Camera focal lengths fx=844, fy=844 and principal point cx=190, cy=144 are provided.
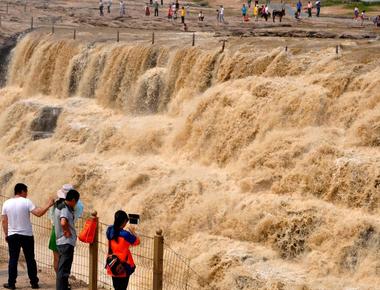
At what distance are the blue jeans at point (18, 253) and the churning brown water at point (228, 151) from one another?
12.6 ft

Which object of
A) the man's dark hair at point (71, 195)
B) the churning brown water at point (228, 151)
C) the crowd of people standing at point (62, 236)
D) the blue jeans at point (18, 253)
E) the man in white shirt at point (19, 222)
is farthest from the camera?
the churning brown water at point (228, 151)

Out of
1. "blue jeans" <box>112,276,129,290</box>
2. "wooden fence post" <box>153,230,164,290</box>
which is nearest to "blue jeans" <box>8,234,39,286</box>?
"blue jeans" <box>112,276,129,290</box>

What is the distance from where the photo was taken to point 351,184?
13.6 metres

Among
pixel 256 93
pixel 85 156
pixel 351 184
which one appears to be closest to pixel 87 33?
pixel 85 156

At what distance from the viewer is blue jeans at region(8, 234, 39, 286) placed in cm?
982

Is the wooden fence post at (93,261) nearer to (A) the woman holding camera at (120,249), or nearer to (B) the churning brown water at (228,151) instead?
(A) the woman holding camera at (120,249)

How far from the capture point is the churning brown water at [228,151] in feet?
43.7

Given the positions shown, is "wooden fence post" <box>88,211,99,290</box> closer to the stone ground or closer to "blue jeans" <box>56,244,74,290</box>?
"blue jeans" <box>56,244,74,290</box>

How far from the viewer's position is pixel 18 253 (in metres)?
10.0

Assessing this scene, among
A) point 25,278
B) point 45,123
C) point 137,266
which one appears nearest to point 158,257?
point 25,278

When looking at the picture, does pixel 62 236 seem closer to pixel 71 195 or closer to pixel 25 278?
pixel 71 195

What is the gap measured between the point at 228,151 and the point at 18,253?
296 inches

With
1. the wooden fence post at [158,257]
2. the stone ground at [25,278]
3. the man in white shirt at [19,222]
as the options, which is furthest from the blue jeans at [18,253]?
the wooden fence post at [158,257]

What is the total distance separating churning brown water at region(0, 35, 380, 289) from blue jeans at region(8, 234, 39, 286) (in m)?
3.85
